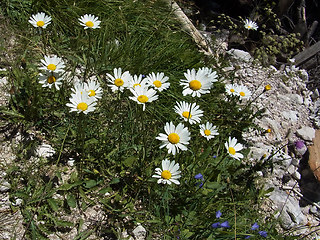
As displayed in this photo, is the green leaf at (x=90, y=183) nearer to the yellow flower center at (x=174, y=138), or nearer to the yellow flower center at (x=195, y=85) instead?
the yellow flower center at (x=174, y=138)

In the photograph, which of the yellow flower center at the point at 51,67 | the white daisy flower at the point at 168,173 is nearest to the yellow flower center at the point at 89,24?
the yellow flower center at the point at 51,67

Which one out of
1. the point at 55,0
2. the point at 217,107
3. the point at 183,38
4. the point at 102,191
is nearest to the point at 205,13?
the point at 183,38

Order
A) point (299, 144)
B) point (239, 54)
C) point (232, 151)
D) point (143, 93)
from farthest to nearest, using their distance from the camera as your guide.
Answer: point (239, 54) → point (299, 144) → point (232, 151) → point (143, 93)

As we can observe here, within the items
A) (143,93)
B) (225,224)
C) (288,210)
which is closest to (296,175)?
(288,210)

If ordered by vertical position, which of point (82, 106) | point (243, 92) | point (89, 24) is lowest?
point (82, 106)

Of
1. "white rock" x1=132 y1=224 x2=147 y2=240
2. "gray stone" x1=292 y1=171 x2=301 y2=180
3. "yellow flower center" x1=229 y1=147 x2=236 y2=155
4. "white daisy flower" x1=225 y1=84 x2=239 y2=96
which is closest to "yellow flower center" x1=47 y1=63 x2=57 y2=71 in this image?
"white rock" x1=132 y1=224 x2=147 y2=240

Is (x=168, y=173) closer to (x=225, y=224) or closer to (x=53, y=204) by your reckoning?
(x=225, y=224)
